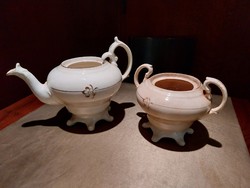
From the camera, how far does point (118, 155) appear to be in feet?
1.92

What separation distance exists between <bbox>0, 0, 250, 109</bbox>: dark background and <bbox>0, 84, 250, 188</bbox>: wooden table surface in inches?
12.0

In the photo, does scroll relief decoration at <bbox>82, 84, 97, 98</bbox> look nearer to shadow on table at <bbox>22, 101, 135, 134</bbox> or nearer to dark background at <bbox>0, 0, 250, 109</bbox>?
shadow on table at <bbox>22, 101, 135, 134</bbox>

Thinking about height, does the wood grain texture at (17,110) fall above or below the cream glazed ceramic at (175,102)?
below

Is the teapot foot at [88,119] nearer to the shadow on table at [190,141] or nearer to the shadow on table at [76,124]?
the shadow on table at [76,124]

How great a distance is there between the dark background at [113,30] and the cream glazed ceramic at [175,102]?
20.6 inches

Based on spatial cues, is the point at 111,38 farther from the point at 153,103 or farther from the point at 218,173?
the point at 218,173

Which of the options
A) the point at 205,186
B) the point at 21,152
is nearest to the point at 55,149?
the point at 21,152

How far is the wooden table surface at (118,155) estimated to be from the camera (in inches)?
19.8

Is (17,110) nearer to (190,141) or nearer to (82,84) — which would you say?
(82,84)

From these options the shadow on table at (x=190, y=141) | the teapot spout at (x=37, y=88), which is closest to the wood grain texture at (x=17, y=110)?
the teapot spout at (x=37, y=88)

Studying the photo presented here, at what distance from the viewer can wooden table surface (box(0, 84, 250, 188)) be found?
50 centimetres

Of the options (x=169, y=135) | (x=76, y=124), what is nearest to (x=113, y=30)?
(x=76, y=124)

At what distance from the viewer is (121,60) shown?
1.29 metres

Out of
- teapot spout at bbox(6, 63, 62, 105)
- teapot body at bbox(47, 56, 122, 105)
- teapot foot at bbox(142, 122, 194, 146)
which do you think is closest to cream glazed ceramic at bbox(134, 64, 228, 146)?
teapot foot at bbox(142, 122, 194, 146)
